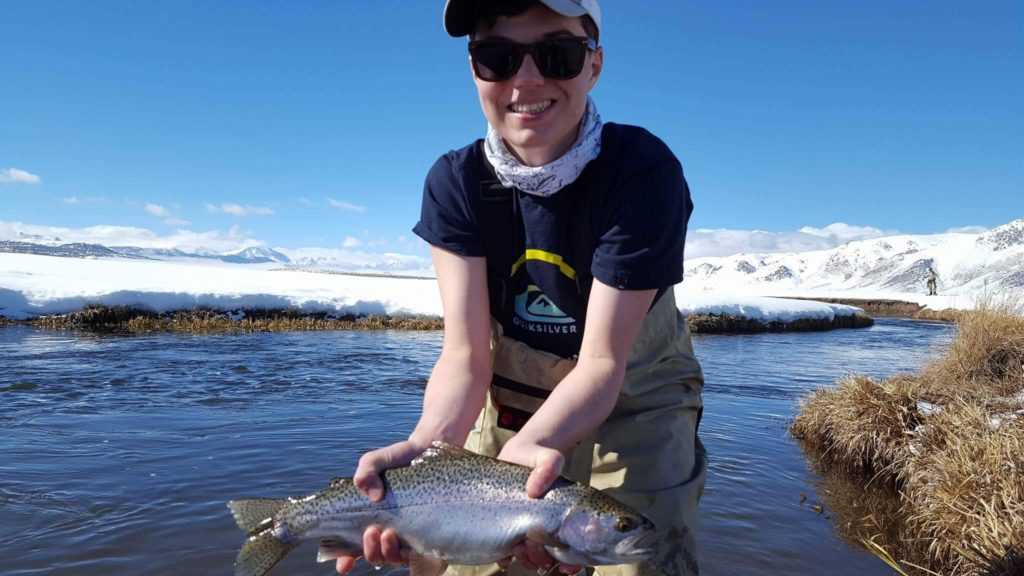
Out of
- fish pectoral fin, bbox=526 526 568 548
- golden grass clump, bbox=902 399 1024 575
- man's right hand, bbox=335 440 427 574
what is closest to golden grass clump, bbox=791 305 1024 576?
golden grass clump, bbox=902 399 1024 575

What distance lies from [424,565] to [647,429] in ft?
3.71

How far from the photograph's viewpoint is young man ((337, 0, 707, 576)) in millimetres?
2697

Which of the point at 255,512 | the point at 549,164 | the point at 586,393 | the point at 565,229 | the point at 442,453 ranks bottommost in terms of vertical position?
the point at 255,512

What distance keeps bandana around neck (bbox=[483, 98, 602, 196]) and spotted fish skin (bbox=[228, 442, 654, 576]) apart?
120 cm

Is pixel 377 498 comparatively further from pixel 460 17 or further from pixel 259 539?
pixel 460 17

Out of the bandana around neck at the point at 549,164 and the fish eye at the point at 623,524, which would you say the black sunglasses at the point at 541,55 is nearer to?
the bandana around neck at the point at 549,164

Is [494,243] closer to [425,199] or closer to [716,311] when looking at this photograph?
[425,199]

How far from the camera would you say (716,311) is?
32.2 metres

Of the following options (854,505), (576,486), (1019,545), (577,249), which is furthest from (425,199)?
(854,505)

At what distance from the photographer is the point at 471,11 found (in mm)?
2875

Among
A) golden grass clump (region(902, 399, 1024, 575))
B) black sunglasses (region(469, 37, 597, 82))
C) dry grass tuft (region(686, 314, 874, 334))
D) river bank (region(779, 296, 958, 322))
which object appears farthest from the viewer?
river bank (region(779, 296, 958, 322))

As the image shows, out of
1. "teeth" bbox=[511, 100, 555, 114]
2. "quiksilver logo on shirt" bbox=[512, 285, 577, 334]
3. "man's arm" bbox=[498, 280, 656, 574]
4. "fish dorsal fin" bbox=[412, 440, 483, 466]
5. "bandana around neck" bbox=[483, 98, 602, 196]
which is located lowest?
"fish dorsal fin" bbox=[412, 440, 483, 466]

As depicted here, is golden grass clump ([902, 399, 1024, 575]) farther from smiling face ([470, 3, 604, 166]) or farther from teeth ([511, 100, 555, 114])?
teeth ([511, 100, 555, 114])

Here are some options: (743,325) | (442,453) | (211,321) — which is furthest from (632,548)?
(743,325)
